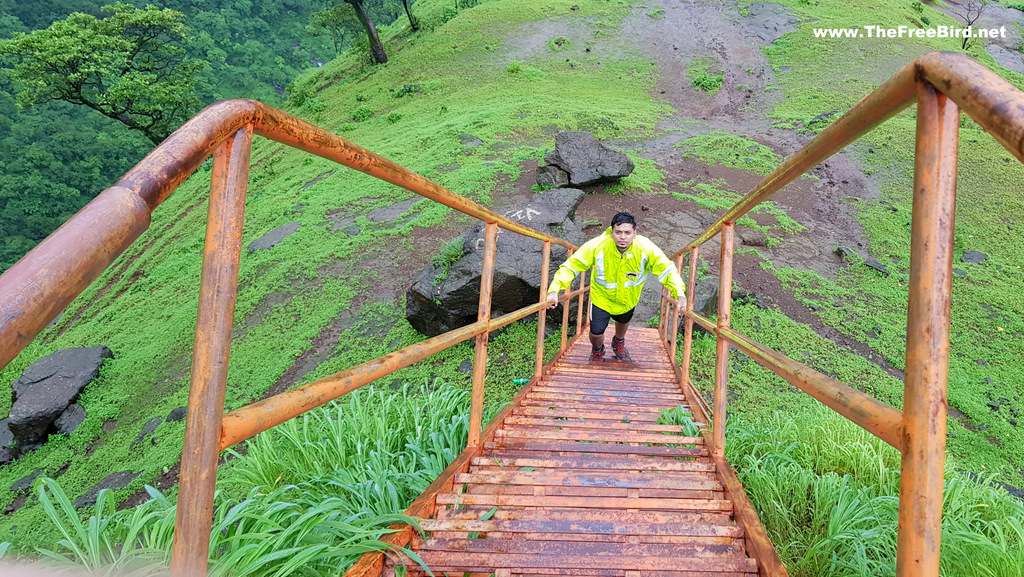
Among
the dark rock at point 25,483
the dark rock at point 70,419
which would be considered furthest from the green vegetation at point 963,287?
the dark rock at point 70,419

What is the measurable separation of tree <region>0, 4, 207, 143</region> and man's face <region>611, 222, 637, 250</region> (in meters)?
13.0

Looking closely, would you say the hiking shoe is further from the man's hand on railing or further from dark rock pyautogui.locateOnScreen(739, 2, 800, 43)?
dark rock pyautogui.locateOnScreen(739, 2, 800, 43)

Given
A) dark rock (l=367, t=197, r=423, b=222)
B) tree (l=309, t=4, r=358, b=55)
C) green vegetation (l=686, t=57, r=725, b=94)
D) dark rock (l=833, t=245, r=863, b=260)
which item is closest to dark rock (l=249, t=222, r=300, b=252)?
dark rock (l=367, t=197, r=423, b=222)

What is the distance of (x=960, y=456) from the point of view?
3.73 m

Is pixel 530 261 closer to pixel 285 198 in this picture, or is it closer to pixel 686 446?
pixel 686 446

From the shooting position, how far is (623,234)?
3428mm

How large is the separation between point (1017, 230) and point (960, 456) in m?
6.76

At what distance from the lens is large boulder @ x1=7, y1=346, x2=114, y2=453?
5070 millimetres

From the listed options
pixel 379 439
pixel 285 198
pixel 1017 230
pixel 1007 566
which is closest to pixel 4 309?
pixel 379 439

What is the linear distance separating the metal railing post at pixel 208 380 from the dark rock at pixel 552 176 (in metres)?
8.20

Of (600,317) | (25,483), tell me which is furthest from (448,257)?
(25,483)

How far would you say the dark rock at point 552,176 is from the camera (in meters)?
8.74

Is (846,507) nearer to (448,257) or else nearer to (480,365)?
(480,365)

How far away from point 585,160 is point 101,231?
8942 mm
